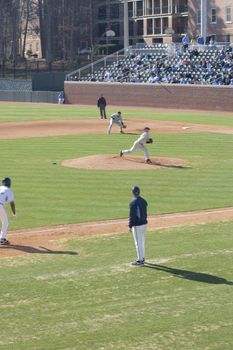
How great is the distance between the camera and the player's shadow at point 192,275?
45.9 ft

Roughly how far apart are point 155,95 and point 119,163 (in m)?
35.0

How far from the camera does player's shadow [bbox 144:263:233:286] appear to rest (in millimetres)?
14000

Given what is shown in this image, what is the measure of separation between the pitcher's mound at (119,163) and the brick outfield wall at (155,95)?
28.3 m

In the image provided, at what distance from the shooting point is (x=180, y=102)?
61.7 metres

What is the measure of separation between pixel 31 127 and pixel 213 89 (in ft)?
60.1

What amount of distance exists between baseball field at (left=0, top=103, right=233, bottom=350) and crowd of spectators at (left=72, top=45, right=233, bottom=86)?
27.6m

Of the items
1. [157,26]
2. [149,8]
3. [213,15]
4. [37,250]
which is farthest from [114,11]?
[37,250]

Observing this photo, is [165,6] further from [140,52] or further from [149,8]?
[140,52]

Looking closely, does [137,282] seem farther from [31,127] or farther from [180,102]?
[180,102]

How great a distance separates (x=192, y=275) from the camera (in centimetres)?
1439

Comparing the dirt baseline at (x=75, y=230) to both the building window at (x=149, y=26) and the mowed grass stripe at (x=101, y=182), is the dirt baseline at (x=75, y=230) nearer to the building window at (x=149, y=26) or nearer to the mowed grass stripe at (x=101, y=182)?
the mowed grass stripe at (x=101, y=182)

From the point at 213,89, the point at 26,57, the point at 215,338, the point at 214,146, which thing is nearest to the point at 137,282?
the point at 215,338

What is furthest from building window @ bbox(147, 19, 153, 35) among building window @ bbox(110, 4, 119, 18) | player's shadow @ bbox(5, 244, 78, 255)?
player's shadow @ bbox(5, 244, 78, 255)

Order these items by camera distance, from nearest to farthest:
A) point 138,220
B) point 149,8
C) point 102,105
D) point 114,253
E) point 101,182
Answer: point 138,220, point 114,253, point 101,182, point 102,105, point 149,8
